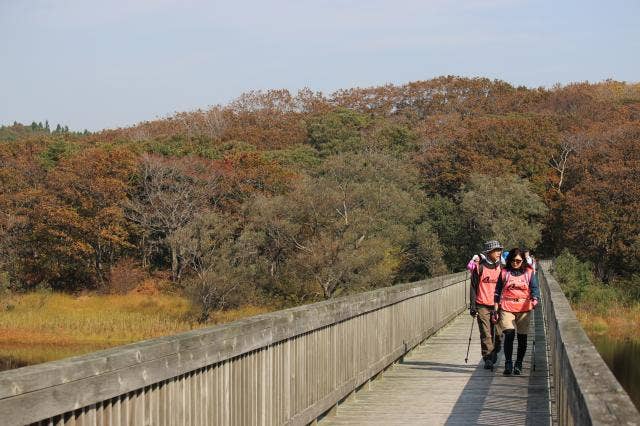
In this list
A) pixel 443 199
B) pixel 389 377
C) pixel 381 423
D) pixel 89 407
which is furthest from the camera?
pixel 443 199

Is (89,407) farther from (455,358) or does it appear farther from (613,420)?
(455,358)

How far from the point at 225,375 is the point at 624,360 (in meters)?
36.4

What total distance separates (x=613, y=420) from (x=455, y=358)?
436 inches

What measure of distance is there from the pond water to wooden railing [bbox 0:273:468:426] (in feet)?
79.1

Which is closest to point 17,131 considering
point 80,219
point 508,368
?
point 80,219

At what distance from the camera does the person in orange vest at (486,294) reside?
12.5m

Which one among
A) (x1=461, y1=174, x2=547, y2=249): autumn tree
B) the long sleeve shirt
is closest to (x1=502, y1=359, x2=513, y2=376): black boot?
the long sleeve shirt

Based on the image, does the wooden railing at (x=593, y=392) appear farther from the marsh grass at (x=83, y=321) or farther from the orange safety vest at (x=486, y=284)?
the marsh grass at (x=83, y=321)

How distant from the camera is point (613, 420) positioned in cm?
319

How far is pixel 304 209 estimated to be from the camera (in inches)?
2122

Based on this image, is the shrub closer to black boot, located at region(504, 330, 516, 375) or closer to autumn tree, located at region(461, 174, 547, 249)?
autumn tree, located at region(461, 174, 547, 249)

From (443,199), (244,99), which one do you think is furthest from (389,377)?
(244,99)

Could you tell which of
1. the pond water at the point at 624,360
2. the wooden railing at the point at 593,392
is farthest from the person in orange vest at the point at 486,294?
the pond water at the point at 624,360

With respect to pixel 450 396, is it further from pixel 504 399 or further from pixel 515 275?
pixel 515 275
